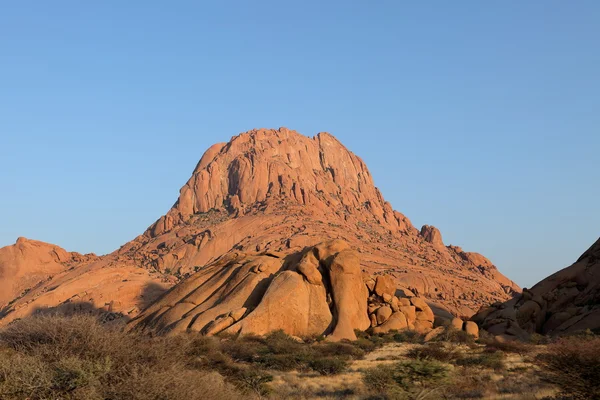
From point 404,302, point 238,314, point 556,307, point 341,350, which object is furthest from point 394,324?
point 556,307

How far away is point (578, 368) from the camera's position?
1419 cm

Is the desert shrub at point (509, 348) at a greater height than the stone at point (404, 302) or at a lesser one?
lesser

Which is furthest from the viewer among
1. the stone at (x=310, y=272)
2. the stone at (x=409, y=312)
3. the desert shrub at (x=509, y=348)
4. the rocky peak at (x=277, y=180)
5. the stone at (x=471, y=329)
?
the rocky peak at (x=277, y=180)

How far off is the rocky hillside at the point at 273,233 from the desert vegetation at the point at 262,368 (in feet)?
133

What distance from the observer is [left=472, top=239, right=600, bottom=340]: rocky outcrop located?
43000mm

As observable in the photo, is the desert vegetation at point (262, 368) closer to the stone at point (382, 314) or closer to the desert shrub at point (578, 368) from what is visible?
the desert shrub at point (578, 368)

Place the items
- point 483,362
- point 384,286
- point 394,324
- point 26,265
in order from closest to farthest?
point 483,362, point 394,324, point 384,286, point 26,265

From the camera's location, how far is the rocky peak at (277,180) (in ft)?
420

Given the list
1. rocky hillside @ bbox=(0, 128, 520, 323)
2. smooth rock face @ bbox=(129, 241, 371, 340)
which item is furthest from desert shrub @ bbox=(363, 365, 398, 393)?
rocky hillside @ bbox=(0, 128, 520, 323)

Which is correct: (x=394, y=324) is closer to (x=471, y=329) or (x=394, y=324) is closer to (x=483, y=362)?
(x=471, y=329)

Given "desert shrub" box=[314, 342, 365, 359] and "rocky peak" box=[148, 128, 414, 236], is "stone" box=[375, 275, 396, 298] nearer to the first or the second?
"desert shrub" box=[314, 342, 365, 359]

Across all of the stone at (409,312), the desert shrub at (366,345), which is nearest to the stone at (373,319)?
the stone at (409,312)

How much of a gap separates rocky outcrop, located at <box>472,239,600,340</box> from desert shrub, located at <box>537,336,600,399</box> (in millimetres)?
28430

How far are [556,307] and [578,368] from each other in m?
35.6
